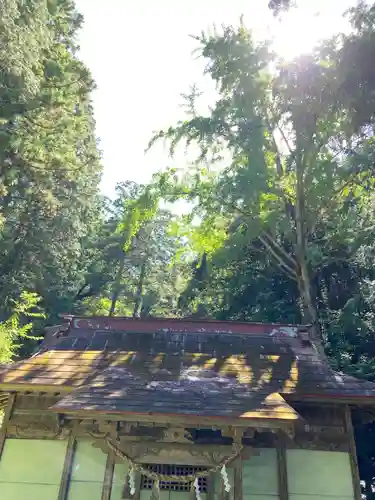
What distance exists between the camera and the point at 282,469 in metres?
7.34

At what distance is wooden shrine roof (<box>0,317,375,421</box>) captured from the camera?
6676 mm

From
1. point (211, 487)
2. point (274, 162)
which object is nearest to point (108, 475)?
point (211, 487)

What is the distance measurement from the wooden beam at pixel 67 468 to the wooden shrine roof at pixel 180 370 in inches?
41.1

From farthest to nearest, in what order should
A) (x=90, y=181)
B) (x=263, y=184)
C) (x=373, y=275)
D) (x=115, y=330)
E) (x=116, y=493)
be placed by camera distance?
(x=90, y=181)
(x=373, y=275)
(x=263, y=184)
(x=115, y=330)
(x=116, y=493)

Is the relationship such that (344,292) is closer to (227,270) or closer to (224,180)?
(227,270)

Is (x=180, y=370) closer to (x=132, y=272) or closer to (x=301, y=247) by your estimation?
(x=301, y=247)

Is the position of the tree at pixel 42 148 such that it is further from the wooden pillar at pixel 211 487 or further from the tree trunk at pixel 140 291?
the wooden pillar at pixel 211 487

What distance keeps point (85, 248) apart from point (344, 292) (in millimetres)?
18211

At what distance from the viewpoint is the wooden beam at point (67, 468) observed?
7188mm

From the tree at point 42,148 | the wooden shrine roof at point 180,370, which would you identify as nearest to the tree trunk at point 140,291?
the tree at point 42,148

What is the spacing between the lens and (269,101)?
46.3 ft

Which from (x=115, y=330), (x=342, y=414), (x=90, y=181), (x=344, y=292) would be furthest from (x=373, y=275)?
(x=90, y=181)

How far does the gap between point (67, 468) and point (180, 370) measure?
8.59 feet

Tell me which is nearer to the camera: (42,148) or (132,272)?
(42,148)
